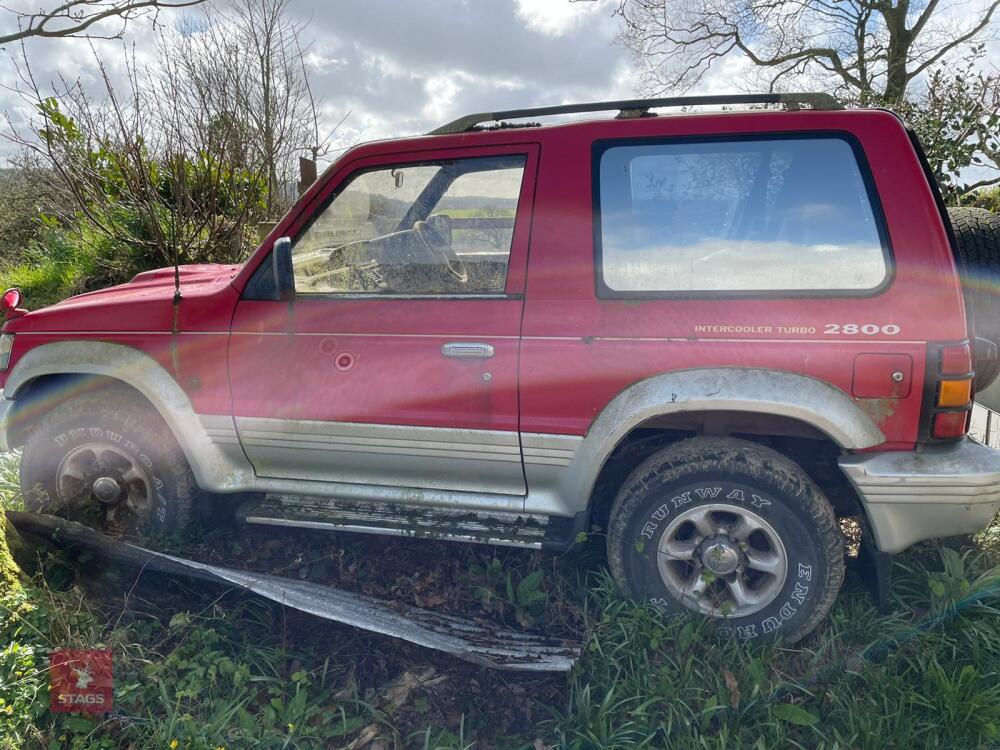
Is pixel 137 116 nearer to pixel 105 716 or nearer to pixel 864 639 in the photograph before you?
pixel 105 716

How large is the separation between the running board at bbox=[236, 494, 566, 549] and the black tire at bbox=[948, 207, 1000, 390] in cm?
199

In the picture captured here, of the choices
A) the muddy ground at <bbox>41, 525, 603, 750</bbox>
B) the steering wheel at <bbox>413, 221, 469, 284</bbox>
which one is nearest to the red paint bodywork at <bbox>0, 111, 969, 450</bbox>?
the steering wheel at <bbox>413, 221, 469, 284</bbox>

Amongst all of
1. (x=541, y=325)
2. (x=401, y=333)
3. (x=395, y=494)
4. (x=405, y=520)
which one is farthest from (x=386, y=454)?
(x=541, y=325)

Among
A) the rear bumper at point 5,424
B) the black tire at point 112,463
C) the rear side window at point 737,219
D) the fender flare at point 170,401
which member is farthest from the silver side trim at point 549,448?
the rear bumper at point 5,424

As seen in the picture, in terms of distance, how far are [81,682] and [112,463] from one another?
A: 1.15 m

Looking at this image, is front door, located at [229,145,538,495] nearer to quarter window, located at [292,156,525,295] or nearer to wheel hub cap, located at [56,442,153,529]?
quarter window, located at [292,156,525,295]

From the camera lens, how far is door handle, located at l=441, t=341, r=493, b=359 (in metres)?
2.61

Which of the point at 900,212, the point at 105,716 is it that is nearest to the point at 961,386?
the point at 900,212

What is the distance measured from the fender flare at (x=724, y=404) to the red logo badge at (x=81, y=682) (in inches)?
73.2

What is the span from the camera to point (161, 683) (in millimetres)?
2312

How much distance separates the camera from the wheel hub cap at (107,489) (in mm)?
3107

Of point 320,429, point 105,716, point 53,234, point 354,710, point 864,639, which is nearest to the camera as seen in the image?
point 105,716

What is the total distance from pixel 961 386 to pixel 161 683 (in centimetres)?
300

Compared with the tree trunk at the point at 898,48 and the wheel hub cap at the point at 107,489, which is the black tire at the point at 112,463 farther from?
the tree trunk at the point at 898,48
